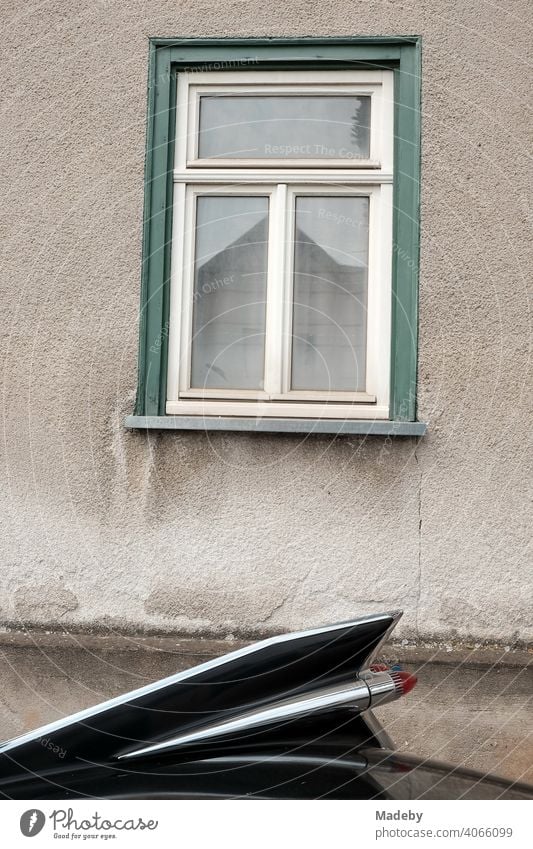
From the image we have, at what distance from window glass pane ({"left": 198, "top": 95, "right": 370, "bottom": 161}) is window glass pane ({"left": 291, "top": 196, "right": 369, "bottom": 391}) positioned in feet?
0.85

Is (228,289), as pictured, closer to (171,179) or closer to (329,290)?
(329,290)

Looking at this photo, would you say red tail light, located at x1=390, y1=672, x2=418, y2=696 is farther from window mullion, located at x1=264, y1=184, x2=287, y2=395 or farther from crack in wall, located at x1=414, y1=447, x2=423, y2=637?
window mullion, located at x1=264, y1=184, x2=287, y2=395

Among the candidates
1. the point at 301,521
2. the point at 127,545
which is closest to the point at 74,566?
the point at 127,545

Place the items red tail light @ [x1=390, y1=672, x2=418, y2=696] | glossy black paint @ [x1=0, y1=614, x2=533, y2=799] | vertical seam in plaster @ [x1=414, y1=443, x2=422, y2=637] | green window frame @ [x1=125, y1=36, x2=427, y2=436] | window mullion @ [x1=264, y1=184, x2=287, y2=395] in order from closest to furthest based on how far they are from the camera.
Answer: glossy black paint @ [x1=0, y1=614, x2=533, y2=799]
red tail light @ [x1=390, y1=672, x2=418, y2=696]
vertical seam in plaster @ [x1=414, y1=443, x2=422, y2=637]
green window frame @ [x1=125, y1=36, x2=427, y2=436]
window mullion @ [x1=264, y1=184, x2=287, y2=395]

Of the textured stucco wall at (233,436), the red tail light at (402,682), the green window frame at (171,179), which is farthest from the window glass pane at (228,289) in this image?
the red tail light at (402,682)

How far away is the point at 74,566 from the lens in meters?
4.02

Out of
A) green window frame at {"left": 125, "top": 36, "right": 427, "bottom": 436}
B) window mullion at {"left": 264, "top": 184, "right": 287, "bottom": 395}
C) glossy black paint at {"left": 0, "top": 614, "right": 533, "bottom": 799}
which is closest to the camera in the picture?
glossy black paint at {"left": 0, "top": 614, "right": 533, "bottom": 799}

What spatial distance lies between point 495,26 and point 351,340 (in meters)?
1.70

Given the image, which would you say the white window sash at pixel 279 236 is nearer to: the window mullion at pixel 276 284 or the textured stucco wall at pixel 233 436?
the window mullion at pixel 276 284

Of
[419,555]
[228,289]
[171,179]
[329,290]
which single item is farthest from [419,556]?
[171,179]

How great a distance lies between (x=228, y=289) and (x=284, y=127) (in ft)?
2.88

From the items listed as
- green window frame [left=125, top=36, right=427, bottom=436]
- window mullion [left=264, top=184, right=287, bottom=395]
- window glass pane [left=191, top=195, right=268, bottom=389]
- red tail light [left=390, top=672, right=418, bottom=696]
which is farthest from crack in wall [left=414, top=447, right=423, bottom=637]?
red tail light [left=390, top=672, right=418, bottom=696]

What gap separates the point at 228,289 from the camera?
4.24m

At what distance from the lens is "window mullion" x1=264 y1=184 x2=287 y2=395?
414 centimetres
